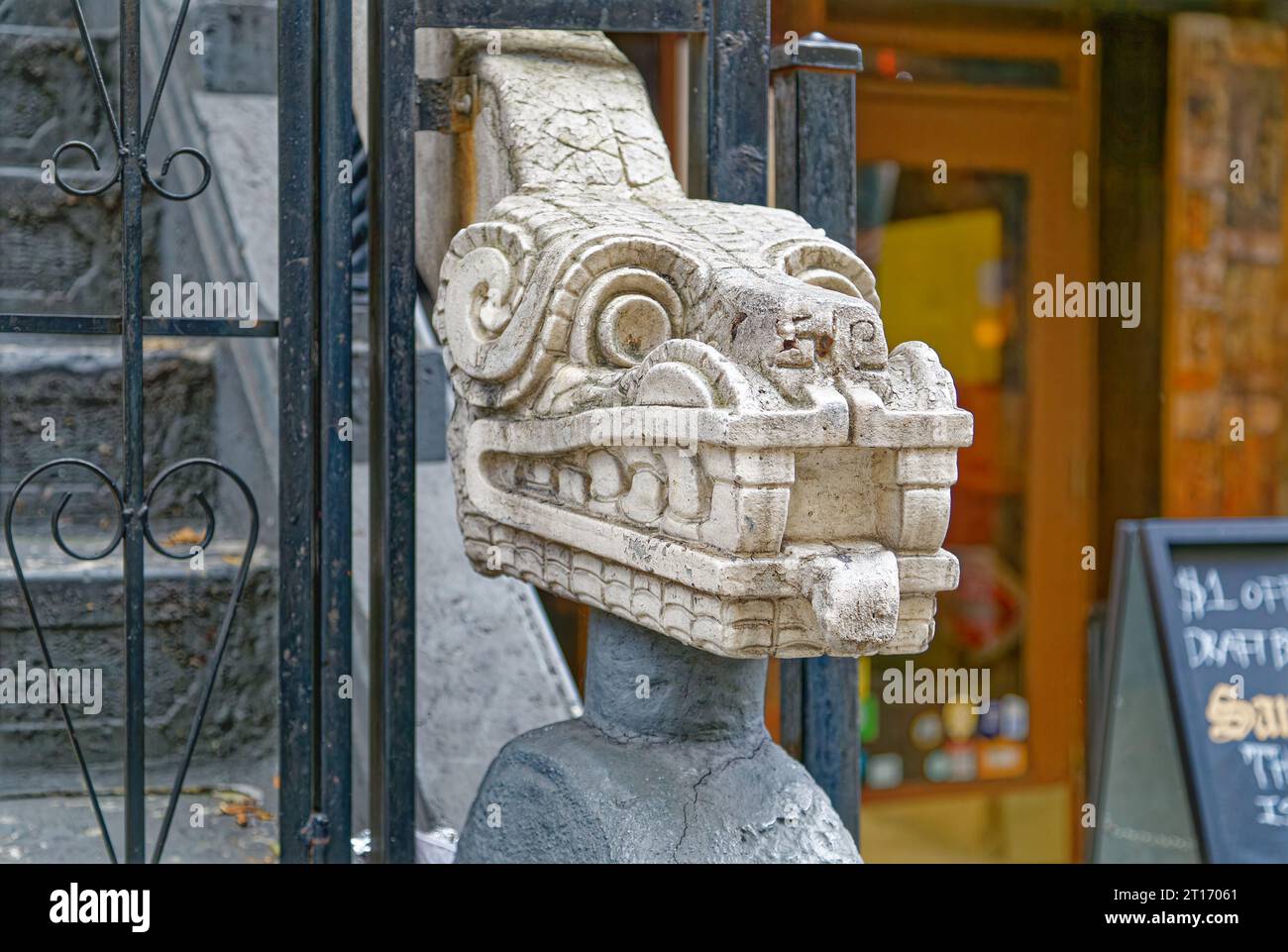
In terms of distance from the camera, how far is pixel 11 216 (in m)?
3.16

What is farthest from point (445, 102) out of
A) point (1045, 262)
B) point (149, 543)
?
Answer: point (1045, 262)

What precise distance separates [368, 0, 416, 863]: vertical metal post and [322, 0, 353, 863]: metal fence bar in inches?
2.0

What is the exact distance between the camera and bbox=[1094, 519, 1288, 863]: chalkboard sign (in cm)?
309

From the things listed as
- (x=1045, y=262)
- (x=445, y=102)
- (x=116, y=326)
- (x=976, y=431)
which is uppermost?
(x=445, y=102)

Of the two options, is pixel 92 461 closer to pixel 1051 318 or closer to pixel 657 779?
pixel 657 779

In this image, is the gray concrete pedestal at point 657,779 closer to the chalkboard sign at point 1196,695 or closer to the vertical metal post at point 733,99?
the vertical metal post at point 733,99

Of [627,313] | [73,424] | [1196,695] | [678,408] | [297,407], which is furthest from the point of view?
[1196,695]

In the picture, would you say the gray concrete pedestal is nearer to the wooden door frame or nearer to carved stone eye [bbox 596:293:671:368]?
carved stone eye [bbox 596:293:671:368]

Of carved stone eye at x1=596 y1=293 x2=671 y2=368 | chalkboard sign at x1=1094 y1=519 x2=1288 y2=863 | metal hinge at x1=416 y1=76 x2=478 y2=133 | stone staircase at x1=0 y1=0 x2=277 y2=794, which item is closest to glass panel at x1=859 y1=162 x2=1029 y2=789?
chalkboard sign at x1=1094 y1=519 x2=1288 y2=863

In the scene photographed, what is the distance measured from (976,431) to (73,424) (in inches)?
110

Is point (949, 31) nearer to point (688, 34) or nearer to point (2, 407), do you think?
point (688, 34)

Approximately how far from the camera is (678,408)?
174cm

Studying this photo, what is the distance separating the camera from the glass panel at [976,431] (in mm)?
4578

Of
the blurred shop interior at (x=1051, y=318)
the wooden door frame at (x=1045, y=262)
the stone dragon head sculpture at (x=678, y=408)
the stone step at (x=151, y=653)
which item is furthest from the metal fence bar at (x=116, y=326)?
the wooden door frame at (x=1045, y=262)
